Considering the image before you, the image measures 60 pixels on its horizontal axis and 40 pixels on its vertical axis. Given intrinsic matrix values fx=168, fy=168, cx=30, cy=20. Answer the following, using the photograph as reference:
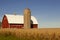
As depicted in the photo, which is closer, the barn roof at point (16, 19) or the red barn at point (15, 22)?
the red barn at point (15, 22)

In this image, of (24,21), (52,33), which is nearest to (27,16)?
(24,21)

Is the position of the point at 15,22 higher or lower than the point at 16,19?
lower

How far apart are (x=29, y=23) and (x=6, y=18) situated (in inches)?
217

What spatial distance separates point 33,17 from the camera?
41.1 metres

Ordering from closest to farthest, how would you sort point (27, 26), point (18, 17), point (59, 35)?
point (59, 35) → point (27, 26) → point (18, 17)

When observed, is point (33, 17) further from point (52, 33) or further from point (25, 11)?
point (52, 33)

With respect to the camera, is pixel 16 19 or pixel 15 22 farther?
pixel 16 19

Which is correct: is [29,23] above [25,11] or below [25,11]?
below

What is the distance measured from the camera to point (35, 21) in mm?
39969

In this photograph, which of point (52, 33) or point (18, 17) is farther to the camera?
point (18, 17)

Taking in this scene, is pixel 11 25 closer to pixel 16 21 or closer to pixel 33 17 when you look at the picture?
pixel 16 21

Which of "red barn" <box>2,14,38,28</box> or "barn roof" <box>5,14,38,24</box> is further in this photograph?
"barn roof" <box>5,14,38,24</box>

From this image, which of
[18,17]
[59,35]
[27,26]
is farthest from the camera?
[18,17]

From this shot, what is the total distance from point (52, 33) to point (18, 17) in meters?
29.2
